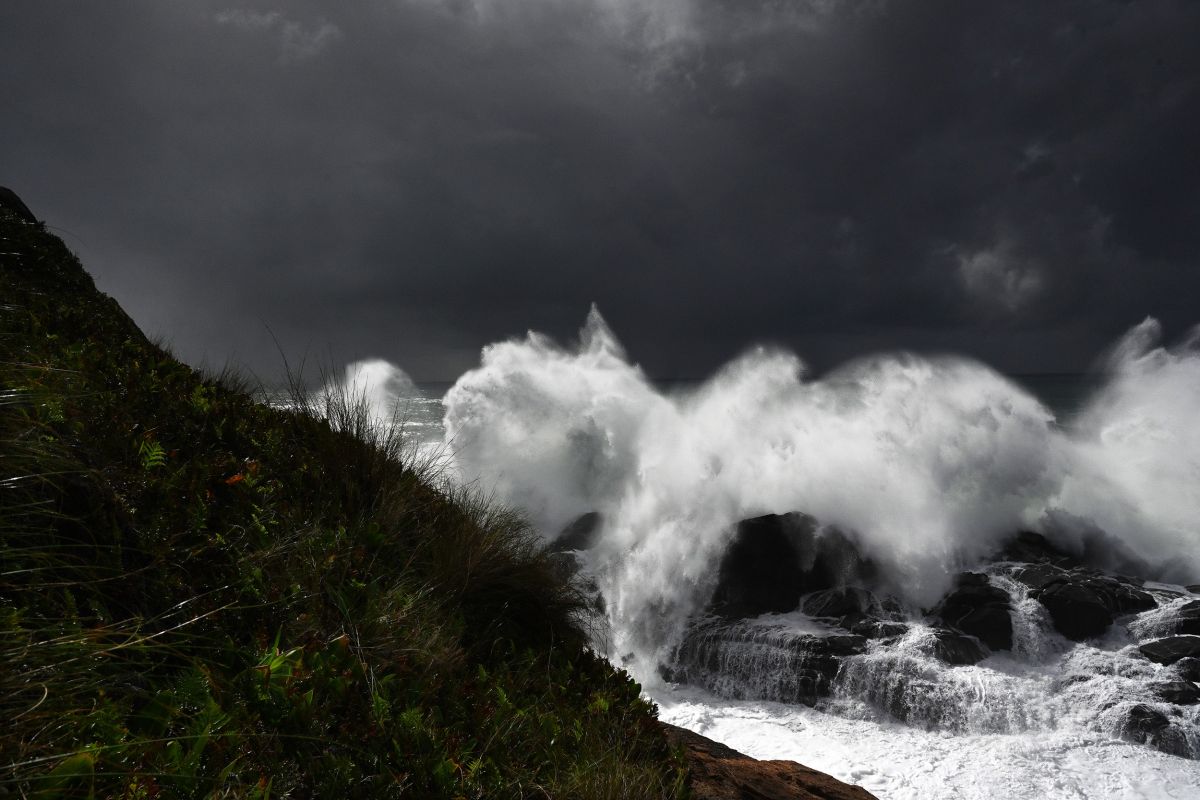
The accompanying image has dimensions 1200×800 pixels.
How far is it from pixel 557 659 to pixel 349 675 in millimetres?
1519

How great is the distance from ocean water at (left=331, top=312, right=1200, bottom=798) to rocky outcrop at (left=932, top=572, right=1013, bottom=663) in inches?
16.4

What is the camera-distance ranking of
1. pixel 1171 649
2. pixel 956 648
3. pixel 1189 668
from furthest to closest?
pixel 956 648, pixel 1171 649, pixel 1189 668

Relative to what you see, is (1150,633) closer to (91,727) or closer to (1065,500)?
(1065,500)

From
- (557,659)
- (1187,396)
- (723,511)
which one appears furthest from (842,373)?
(557,659)

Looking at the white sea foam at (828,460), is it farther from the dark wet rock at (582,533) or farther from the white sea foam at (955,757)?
the white sea foam at (955,757)

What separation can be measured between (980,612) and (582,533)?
1477 cm

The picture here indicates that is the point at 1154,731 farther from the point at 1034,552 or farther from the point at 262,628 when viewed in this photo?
the point at 262,628

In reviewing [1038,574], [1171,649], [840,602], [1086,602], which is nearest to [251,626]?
[840,602]

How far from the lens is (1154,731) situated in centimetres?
1241

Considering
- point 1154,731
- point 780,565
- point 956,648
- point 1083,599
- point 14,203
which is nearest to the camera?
point 14,203

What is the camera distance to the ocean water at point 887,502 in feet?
40.8

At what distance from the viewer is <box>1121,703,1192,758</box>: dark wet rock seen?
12086 mm

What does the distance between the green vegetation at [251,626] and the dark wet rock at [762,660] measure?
1374cm

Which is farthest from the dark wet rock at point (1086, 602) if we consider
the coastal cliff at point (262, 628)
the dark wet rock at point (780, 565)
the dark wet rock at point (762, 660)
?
the coastal cliff at point (262, 628)
